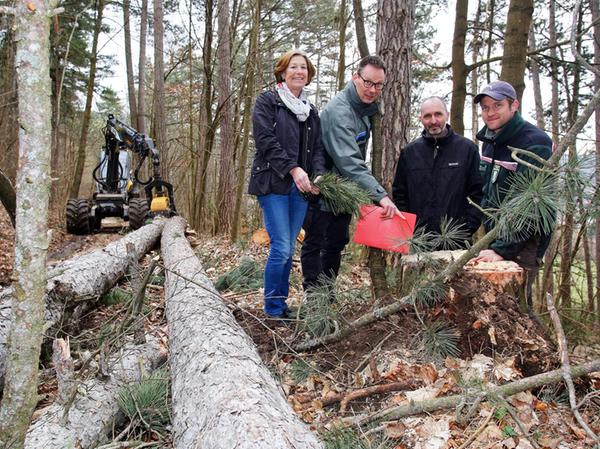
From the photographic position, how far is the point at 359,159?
329 centimetres

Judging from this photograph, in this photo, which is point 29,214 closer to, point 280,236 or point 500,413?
point 280,236

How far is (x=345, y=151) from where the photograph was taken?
3.29 meters

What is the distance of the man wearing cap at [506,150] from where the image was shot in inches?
121

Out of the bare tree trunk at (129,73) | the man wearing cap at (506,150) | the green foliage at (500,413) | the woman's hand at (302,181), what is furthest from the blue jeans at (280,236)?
the bare tree trunk at (129,73)

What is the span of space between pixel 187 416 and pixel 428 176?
8.03 feet

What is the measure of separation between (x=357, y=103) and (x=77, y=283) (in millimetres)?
2702

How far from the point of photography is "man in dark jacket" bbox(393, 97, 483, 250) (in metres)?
3.45

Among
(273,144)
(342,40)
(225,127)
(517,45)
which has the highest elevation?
(342,40)

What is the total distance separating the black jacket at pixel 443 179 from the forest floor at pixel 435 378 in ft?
2.92

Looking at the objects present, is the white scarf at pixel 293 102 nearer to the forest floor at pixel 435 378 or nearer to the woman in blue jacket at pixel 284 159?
the woman in blue jacket at pixel 284 159

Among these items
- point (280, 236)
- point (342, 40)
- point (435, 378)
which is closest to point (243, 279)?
point (280, 236)

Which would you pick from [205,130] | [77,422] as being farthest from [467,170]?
[205,130]

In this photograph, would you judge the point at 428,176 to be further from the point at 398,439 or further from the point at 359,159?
the point at 398,439

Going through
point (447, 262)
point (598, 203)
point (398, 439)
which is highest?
point (598, 203)
